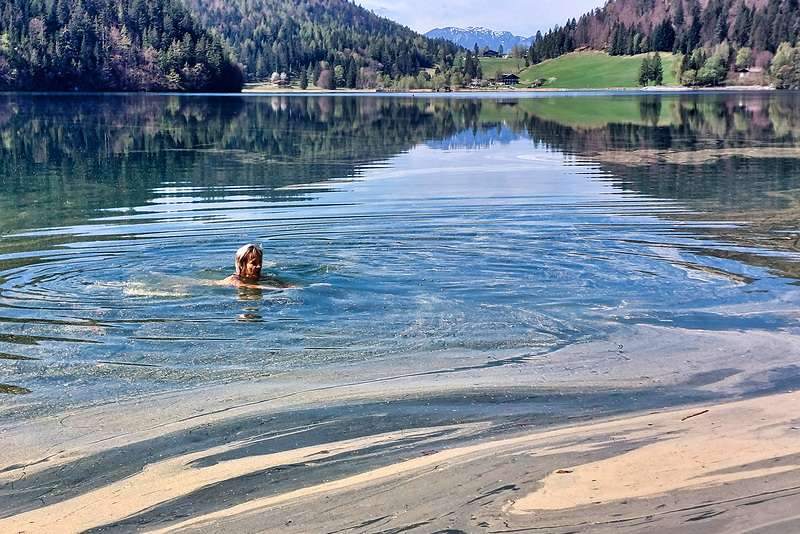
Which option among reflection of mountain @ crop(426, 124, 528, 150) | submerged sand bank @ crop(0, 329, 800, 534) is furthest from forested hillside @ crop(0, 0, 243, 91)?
submerged sand bank @ crop(0, 329, 800, 534)

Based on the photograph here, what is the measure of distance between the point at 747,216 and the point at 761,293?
23.9 feet

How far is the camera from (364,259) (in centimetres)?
1470

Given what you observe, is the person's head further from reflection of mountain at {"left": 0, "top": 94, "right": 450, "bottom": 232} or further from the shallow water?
reflection of mountain at {"left": 0, "top": 94, "right": 450, "bottom": 232}

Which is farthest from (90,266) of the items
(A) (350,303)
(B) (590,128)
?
(B) (590,128)

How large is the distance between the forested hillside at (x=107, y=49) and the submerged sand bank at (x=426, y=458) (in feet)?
564

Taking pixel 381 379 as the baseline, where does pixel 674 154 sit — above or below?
above

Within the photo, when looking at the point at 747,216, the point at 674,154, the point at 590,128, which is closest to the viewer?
the point at 747,216

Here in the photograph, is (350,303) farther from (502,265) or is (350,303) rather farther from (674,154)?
(674,154)

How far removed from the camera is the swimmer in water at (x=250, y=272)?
12.0 m

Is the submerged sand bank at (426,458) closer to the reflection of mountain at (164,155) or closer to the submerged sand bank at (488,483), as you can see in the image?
the submerged sand bank at (488,483)

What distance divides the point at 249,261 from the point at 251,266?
10cm

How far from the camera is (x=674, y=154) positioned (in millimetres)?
32938

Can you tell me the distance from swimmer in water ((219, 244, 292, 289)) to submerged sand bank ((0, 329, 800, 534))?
3879mm

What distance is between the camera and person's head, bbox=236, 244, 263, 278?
12.0m
